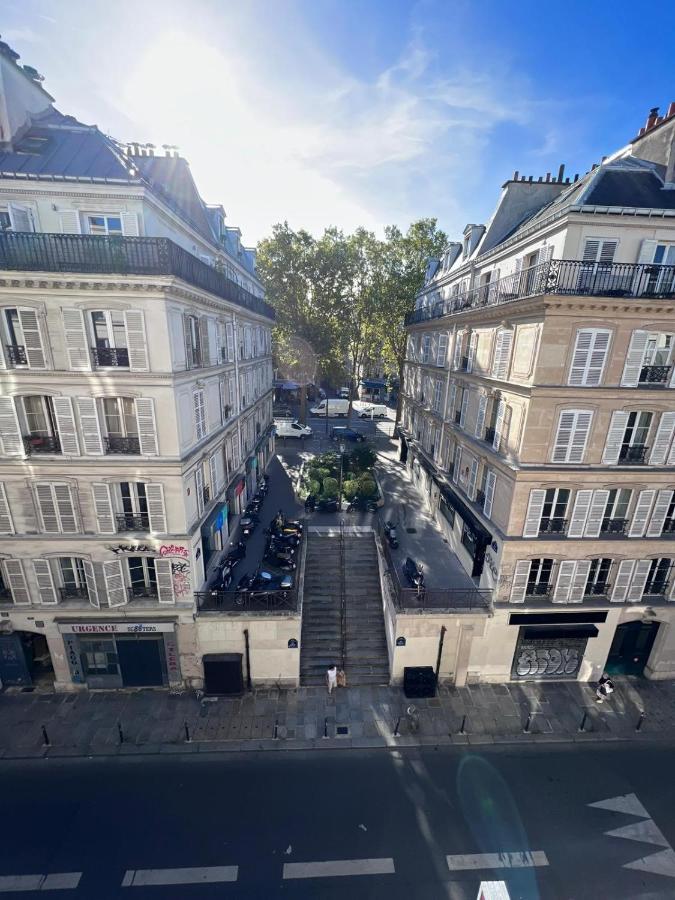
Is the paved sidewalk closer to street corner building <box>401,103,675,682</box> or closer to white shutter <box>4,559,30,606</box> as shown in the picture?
street corner building <box>401,103,675,682</box>

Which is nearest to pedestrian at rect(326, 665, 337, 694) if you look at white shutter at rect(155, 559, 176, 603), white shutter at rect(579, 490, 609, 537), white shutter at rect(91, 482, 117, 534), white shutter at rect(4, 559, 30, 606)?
white shutter at rect(155, 559, 176, 603)

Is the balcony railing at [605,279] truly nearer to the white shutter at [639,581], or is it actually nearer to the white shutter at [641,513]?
the white shutter at [641,513]

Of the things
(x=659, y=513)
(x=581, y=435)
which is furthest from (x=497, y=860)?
(x=581, y=435)

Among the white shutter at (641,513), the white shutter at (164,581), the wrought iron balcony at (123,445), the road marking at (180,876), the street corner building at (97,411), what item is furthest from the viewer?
the white shutter at (641,513)

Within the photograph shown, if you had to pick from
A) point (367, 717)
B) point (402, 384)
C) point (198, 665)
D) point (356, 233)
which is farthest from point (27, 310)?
point (356, 233)

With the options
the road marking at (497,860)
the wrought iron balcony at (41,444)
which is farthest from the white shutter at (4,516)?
the road marking at (497,860)

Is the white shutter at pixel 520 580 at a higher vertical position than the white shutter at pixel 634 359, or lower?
lower
